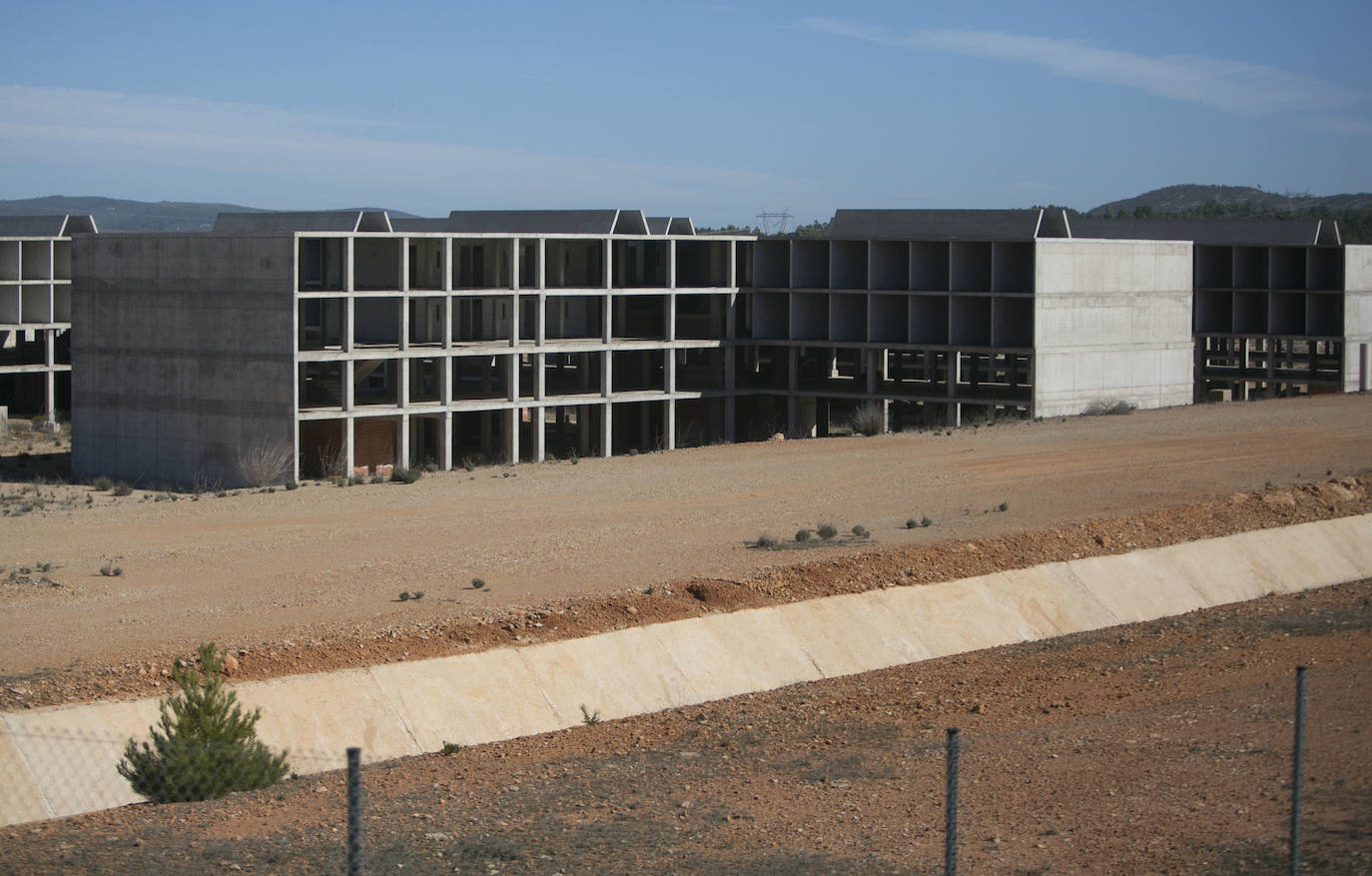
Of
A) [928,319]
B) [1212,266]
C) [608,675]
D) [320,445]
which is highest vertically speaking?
[1212,266]

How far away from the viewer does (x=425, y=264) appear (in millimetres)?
48219

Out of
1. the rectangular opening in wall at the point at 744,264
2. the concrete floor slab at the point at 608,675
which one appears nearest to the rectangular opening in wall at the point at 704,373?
the rectangular opening in wall at the point at 744,264

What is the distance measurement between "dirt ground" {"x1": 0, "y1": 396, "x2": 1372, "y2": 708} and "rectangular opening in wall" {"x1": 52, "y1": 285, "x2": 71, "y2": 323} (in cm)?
2133

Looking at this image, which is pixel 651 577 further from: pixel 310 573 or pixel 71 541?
pixel 71 541

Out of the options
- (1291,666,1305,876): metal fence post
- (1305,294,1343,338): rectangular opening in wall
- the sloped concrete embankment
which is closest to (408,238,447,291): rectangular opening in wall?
the sloped concrete embankment

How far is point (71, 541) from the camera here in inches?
1034

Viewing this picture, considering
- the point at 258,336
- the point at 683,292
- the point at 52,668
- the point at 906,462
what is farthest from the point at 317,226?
the point at 52,668

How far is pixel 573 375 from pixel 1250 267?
2575 cm

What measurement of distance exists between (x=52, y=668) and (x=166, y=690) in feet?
4.86

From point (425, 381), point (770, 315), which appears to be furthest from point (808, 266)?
point (425, 381)

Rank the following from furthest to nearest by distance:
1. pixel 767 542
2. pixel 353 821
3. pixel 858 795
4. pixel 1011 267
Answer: pixel 1011 267
pixel 767 542
pixel 858 795
pixel 353 821

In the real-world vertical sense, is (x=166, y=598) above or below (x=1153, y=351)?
below

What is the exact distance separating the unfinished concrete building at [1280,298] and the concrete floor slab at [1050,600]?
3695cm

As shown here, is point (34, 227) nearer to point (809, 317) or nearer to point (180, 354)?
point (180, 354)
